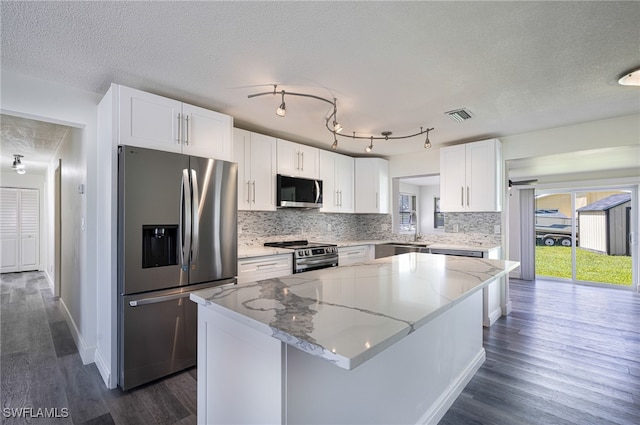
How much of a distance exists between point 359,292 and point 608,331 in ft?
12.6

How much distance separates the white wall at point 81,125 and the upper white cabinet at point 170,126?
57 centimetres

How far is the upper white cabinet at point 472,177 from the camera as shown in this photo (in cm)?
379

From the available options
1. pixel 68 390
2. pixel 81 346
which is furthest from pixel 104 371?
pixel 81 346

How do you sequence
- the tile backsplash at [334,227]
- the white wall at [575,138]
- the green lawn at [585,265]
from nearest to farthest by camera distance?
the white wall at [575,138]
the tile backsplash at [334,227]
the green lawn at [585,265]

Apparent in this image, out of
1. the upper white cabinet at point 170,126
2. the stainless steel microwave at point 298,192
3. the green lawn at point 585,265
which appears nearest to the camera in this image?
the upper white cabinet at point 170,126

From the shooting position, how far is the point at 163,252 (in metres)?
2.42

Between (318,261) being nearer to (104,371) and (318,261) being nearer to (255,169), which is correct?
(255,169)

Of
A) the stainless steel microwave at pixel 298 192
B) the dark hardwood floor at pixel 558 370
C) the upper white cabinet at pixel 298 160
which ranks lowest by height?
the dark hardwood floor at pixel 558 370

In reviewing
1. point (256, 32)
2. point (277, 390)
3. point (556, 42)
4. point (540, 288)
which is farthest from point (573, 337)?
point (256, 32)

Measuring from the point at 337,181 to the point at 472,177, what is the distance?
Result: 6.25 feet

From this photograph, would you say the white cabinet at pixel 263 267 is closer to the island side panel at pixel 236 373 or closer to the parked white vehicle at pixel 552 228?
the island side panel at pixel 236 373

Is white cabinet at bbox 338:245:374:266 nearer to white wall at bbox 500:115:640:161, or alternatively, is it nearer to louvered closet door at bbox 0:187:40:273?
white wall at bbox 500:115:640:161

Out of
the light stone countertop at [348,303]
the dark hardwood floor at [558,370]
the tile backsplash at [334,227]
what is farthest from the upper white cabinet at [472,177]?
the light stone countertop at [348,303]

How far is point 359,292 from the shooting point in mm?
1505
